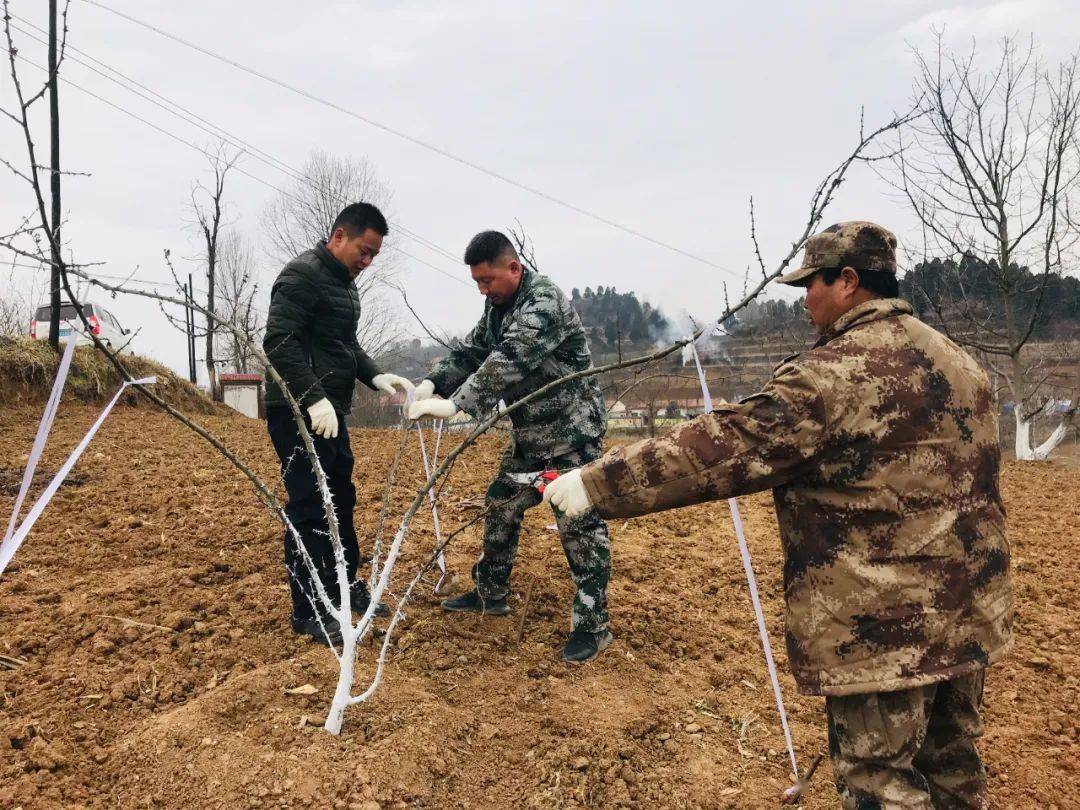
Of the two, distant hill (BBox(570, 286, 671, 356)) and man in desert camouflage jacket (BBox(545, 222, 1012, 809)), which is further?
distant hill (BBox(570, 286, 671, 356))

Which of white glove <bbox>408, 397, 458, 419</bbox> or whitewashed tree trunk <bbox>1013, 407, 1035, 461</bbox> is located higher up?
white glove <bbox>408, 397, 458, 419</bbox>

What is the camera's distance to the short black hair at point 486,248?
3.20 metres

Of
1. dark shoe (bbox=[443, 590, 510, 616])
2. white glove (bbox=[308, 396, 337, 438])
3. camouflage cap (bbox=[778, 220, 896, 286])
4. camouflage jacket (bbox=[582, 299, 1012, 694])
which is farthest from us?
dark shoe (bbox=[443, 590, 510, 616])

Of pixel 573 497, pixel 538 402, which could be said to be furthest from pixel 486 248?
pixel 573 497

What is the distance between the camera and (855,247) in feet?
6.20

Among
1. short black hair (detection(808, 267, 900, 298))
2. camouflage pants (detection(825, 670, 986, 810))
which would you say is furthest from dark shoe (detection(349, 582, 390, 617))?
short black hair (detection(808, 267, 900, 298))

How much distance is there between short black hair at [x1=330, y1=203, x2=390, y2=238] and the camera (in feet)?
10.7

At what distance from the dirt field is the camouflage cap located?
1.77m

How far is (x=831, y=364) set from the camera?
1.73 m

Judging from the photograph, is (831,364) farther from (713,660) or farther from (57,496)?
(57,496)

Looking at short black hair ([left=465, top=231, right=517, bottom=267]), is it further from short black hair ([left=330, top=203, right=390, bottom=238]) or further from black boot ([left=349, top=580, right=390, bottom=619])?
black boot ([left=349, top=580, right=390, bottom=619])

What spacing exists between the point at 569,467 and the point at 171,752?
72.6 inches

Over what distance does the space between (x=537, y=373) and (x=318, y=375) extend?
988mm

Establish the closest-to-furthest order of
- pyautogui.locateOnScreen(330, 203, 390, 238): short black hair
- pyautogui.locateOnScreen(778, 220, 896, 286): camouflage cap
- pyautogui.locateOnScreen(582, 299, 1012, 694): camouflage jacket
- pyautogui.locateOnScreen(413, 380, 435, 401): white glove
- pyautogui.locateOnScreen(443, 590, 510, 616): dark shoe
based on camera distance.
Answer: pyautogui.locateOnScreen(582, 299, 1012, 694): camouflage jacket
pyautogui.locateOnScreen(778, 220, 896, 286): camouflage cap
pyautogui.locateOnScreen(330, 203, 390, 238): short black hair
pyautogui.locateOnScreen(413, 380, 435, 401): white glove
pyautogui.locateOnScreen(443, 590, 510, 616): dark shoe
